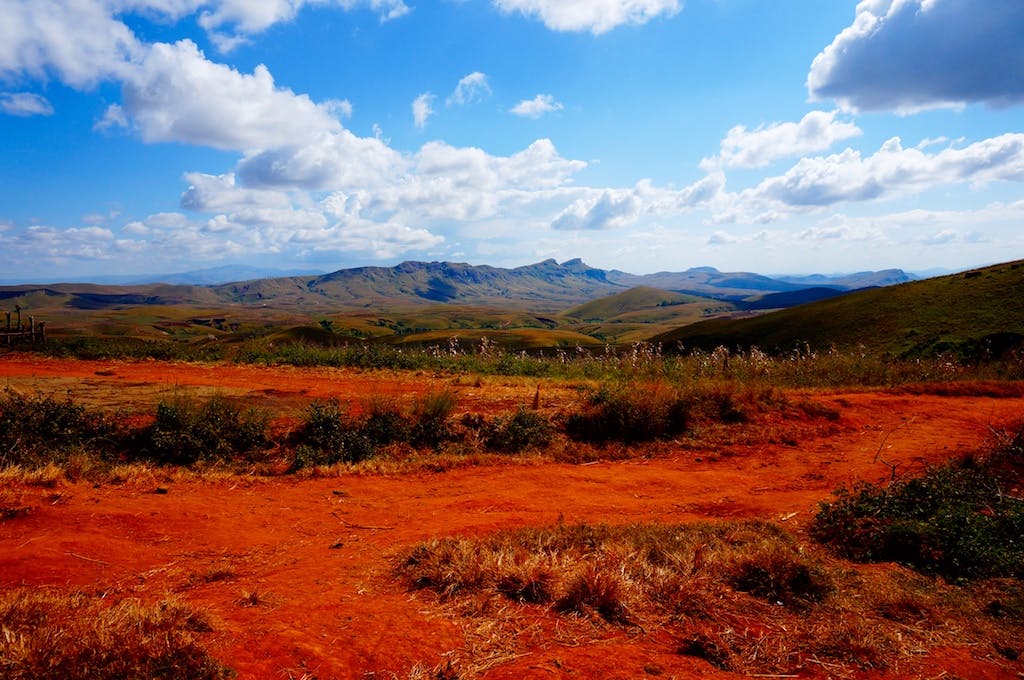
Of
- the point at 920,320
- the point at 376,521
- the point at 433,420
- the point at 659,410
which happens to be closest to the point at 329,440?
the point at 433,420

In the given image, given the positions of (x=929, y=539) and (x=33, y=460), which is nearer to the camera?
(x=929, y=539)

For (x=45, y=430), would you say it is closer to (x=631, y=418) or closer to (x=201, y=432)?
(x=201, y=432)

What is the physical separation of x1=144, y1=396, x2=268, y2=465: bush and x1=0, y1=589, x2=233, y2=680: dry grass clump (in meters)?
5.79

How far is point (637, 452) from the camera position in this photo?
10.6 m

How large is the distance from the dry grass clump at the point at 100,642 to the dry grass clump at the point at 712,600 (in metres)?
1.85

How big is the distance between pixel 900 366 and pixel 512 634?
59.3 feet

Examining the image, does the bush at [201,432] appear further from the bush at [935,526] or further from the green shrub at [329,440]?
the bush at [935,526]

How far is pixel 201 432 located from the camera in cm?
964

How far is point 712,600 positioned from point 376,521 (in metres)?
4.49

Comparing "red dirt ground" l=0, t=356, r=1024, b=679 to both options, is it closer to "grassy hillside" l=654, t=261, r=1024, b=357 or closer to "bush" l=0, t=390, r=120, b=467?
"bush" l=0, t=390, r=120, b=467

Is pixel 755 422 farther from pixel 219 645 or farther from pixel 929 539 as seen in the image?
pixel 219 645

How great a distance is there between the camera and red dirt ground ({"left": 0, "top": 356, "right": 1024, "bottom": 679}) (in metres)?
3.84

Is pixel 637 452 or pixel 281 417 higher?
pixel 281 417

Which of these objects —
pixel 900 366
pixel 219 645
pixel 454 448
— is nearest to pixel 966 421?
pixel 900 366
